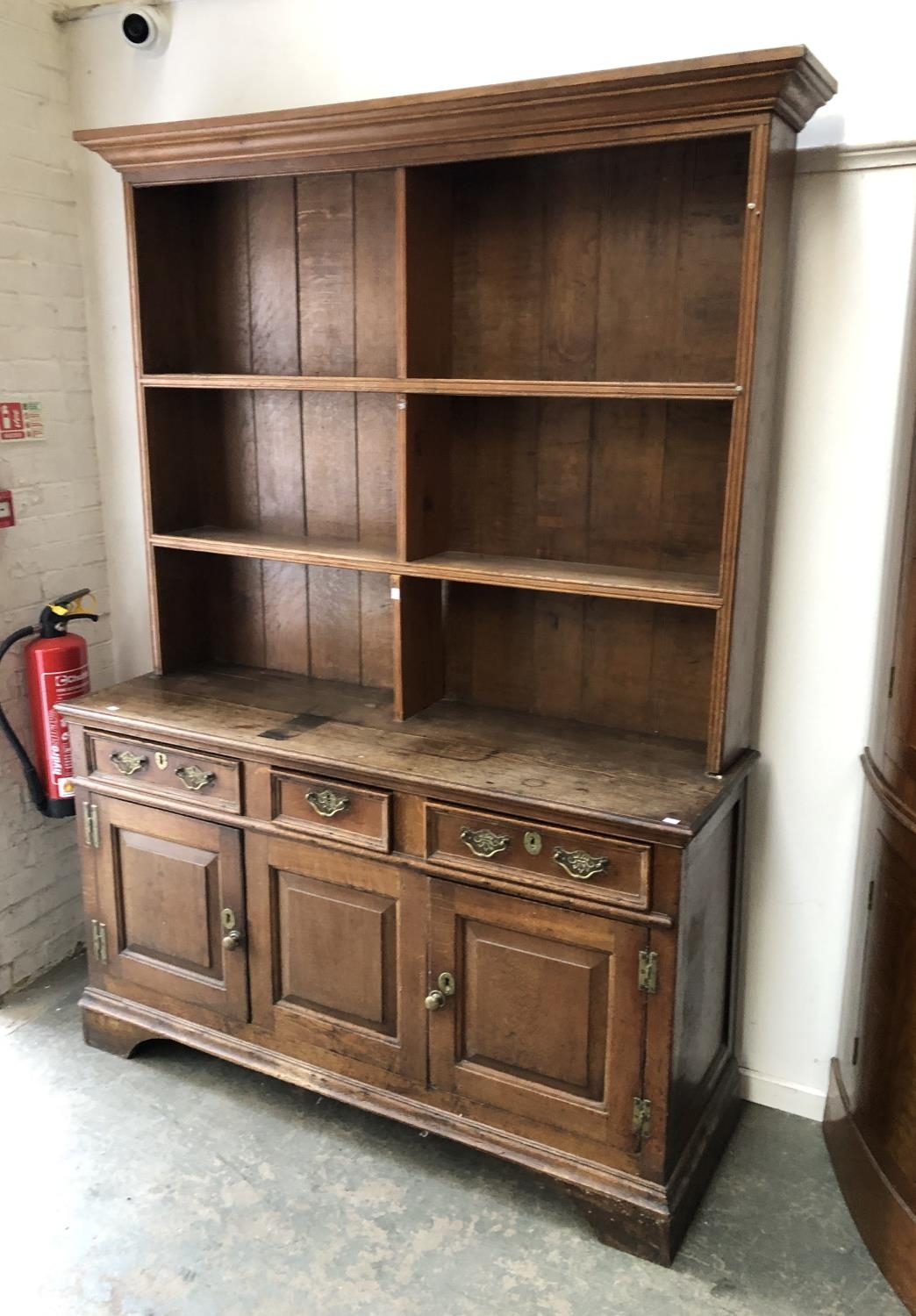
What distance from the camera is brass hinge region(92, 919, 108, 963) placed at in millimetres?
2646

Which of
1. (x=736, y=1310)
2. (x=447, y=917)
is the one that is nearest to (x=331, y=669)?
(x=447, y=917)

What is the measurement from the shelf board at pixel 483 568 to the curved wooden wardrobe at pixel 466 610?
0.04 feet

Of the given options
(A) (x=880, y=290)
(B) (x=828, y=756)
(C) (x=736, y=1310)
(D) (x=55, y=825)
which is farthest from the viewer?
(D) (x=55, y=825)

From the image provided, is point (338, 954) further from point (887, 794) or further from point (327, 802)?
point (887, 794)

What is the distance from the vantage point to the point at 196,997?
2543 mm

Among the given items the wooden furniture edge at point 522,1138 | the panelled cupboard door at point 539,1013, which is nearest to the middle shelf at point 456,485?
the panelled cupboard door at point 539,1013

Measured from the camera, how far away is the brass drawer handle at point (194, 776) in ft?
7.91

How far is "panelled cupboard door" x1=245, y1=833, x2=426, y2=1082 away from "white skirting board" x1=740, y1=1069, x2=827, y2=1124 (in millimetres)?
800

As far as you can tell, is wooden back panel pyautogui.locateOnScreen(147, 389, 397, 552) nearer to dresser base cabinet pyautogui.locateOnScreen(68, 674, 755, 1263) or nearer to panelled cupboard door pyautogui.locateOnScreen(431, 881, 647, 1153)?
dresser base cabinet pyautogui.locateOnScreen(68, 674, 755, 1263)

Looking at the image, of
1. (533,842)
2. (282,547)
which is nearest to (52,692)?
(282,547)

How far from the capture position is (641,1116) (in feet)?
6.66

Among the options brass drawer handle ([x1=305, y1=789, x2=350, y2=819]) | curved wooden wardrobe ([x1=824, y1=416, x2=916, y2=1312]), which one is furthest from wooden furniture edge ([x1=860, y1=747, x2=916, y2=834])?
brass drawer handle ([x1=305, y1=789, x2=350, y2=819])

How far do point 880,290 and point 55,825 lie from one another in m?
2.46

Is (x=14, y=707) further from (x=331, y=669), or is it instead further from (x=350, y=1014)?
(x=350, y=1014)
